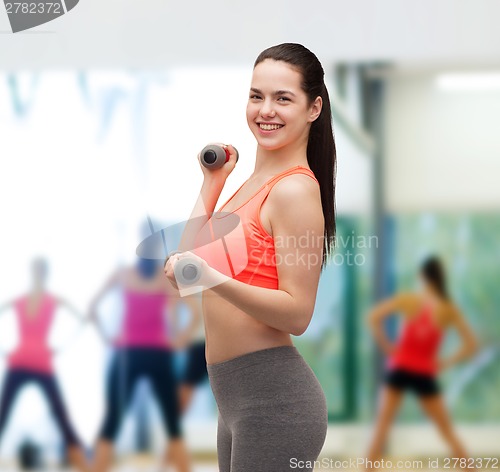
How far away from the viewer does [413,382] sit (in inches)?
131

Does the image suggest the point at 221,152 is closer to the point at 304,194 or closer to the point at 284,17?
the point at 304,194

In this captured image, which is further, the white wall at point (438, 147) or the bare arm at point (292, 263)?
the white wall at point (438, 147)

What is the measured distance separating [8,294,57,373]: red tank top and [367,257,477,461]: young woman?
4.19ft

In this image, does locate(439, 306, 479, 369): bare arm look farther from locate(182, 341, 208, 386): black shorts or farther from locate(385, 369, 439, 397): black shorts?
locate(182, 341, 208, 386): black shorts

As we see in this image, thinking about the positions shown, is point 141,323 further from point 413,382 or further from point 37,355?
point 413,382

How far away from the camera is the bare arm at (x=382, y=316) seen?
3.27 m

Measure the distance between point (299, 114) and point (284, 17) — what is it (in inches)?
73.0

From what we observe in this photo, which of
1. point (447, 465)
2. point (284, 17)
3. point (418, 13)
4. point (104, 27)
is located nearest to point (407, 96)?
point (418, 13)

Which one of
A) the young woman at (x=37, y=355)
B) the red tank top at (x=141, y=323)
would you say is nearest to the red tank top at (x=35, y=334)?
the young woman at (x=37, y=355)

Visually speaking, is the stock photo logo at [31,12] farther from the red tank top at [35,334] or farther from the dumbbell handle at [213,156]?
the dumbbell handle at [213,156]

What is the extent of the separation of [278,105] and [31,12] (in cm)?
224

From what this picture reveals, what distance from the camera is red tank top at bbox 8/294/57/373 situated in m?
3.33

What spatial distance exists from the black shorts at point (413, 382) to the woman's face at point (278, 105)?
208 centimetres

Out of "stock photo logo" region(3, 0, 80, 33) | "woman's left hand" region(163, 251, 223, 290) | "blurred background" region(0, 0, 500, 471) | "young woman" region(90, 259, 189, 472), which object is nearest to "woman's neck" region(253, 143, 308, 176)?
"woman's left hand" region(163, 251, 223, 290)
